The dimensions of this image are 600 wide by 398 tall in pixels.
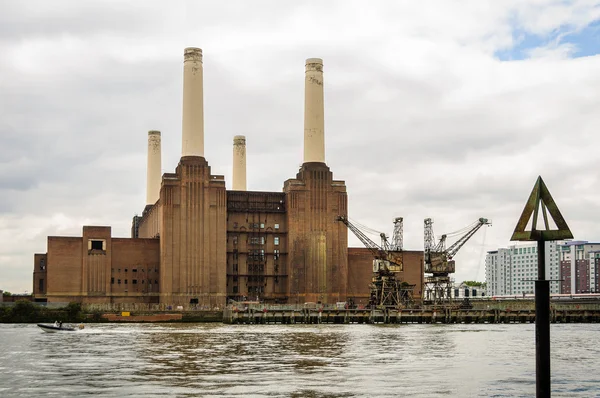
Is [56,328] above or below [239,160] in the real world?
below

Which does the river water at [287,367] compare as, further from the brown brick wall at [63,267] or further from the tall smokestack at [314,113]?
the tall smokestack at [314,113]

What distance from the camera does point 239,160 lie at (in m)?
181

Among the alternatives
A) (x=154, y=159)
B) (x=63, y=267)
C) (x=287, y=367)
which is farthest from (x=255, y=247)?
(x=287, y=367)

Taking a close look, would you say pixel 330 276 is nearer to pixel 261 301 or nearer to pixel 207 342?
pixel 261 301

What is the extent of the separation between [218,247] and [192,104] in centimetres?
2325

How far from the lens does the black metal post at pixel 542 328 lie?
26578mm

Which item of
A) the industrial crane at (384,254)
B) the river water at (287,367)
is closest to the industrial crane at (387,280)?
the industrial crane at (384,254)

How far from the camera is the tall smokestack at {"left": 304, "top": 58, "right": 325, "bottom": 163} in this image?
154375mm

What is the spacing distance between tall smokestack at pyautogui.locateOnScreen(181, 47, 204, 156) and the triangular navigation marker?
125 meters

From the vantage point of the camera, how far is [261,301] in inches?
6220

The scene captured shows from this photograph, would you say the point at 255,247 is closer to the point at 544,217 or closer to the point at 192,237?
the point at 192,237

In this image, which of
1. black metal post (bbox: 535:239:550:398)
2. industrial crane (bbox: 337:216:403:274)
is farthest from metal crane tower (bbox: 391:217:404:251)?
black metal post (bbox: 535:239:550:398)

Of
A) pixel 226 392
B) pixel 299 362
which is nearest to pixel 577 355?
pixel 299 362

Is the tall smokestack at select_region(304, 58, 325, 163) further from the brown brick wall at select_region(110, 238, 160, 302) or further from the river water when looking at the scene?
the river water
